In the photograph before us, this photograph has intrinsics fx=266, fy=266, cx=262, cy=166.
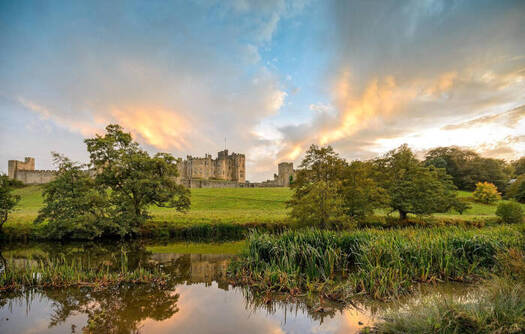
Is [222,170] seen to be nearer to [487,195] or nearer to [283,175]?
[283,175]

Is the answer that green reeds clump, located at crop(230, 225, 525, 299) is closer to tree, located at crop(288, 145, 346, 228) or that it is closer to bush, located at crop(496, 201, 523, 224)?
tree, located at crop(288, 145, 346, 228)

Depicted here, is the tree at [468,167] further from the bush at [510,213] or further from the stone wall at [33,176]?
the stone wall at [33,176]

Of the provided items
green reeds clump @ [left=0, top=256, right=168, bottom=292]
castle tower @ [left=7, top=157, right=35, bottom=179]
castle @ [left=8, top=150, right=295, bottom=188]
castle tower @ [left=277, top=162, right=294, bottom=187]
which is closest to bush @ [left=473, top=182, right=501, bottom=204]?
castle @ [left=8, top=150, right=295, bottom=188]

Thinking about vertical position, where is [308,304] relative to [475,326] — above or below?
below

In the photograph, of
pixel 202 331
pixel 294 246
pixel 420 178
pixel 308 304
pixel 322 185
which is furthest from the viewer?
pixel 420 178

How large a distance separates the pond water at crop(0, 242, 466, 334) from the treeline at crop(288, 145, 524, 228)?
6995mm

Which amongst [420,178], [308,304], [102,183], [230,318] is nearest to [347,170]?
[420,178]

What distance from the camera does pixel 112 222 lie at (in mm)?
16844

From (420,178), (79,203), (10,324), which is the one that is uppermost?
(420,178)

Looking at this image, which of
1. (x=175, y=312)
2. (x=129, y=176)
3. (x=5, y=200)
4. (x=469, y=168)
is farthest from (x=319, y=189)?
(x=469, y=168)

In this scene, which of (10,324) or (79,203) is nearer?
(10,324)

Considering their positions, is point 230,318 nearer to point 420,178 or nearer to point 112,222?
point 112,222

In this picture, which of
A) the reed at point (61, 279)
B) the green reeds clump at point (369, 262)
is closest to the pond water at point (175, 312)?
the reed at point (61, 279)

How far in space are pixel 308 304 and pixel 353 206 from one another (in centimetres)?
1217
